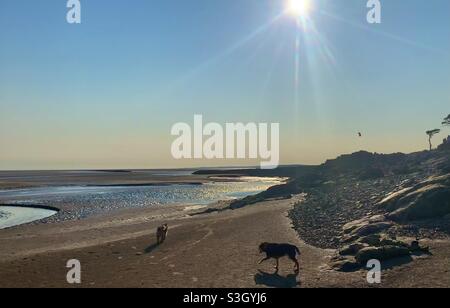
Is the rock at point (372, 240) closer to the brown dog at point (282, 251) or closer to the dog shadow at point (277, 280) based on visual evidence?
the brown dog at point (282, 251)

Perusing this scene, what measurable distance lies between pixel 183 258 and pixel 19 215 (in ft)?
101

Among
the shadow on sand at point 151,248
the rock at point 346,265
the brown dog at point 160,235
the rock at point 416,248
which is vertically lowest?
the shadow on sand at point 151,248

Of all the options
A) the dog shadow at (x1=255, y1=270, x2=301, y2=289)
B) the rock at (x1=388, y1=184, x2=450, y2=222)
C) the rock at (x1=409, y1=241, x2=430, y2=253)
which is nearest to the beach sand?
the dog shadow at (x1=255, y1=270, x2=301, y2=289)

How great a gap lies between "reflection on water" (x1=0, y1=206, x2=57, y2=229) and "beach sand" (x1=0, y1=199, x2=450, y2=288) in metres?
6.36

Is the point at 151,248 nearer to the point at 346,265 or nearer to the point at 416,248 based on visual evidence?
the point at 346,265

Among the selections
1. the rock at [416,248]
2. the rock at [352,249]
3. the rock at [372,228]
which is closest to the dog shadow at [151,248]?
the rock at [352,249]

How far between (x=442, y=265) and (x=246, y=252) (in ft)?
26.6

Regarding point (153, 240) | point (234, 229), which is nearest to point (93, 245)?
point (153, 240)

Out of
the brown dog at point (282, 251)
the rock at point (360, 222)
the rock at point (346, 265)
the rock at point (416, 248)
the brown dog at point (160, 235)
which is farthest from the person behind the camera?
the brown dog at point (160, 235)

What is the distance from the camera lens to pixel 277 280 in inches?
573

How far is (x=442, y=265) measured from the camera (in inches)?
567

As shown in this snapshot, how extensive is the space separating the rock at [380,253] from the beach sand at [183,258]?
0.80m

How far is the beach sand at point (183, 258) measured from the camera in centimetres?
1441
